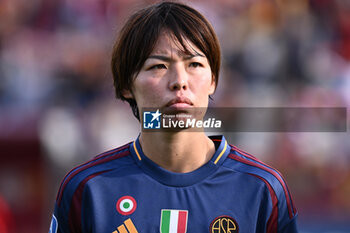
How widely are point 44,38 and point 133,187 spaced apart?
4.69 metres

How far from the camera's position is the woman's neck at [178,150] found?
2.66m

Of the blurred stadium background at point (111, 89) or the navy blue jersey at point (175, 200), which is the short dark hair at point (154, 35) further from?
the blurred stadium background at point (111, 89)

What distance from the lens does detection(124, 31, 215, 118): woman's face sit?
250 cm

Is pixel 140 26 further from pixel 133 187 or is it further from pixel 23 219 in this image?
pixel 23 219

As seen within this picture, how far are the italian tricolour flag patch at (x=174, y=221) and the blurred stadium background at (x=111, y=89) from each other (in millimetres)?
3410

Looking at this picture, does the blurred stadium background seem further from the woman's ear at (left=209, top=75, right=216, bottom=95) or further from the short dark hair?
the woman's ear at (left=209, top=75, right=216, bottom=95)

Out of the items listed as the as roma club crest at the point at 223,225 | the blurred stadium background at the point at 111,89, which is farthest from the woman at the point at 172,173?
the blurred stadium background at the point at 111,89

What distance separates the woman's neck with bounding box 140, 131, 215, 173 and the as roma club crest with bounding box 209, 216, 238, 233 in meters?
0.31

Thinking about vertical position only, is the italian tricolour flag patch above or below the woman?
below

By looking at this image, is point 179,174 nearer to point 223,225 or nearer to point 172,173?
point 172,173

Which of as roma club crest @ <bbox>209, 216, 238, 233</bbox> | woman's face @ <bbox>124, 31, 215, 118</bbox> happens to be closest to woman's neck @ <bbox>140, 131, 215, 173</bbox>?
woman's face @ <bbox>124, 31, 215, 118</bbox>

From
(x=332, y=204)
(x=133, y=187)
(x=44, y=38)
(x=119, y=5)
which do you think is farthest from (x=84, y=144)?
(x=133, y=187)

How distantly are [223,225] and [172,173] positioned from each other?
377 millimetres

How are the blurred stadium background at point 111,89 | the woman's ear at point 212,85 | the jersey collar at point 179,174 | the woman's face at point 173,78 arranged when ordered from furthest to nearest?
the blurred stadium background at point 111,89 < the woman's ear at point 212,85 < the jersey collar at point 179,174 < the woman's face at point 173,78
